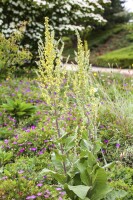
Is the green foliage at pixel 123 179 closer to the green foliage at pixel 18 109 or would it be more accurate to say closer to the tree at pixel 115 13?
the green foliage at pixel 18 109

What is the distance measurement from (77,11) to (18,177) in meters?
10.8

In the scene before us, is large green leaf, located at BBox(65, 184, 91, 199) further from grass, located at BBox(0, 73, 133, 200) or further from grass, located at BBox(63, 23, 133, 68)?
grass, located at BBox(63, 23, 133, 68)

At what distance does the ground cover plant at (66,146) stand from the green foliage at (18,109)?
3cm

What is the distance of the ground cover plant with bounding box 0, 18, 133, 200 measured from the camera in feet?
10.2

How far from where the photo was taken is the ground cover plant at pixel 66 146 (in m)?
3.09

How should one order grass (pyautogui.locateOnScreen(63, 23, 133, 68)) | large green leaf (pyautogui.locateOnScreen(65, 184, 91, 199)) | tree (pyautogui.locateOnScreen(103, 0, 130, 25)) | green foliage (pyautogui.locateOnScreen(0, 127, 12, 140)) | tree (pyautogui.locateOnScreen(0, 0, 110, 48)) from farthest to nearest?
tree (pyautogui.locateOnScreen(103, 0, 130, 25)) < grass (pyautogui.locateOnScreen(63, 23, 133, 68)) < tree (pyautogui.locateOnScreen(0, 0, 110, 48)) < green foliage (pyautogui.locateOnScreen(0, 127, 12, 140)) < large green leaf (pyautogui.locateOnScreen(65, 184, 91, 199))

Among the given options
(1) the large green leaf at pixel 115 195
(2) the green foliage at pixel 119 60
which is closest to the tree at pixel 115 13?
(2) the green foliage at pixel 119 60

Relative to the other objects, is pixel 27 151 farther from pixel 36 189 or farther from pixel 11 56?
pixel 11 56

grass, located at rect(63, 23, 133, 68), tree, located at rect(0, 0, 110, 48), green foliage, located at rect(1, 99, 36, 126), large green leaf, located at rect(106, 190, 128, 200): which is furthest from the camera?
grass, located at rect(63, 23, 133, 68)

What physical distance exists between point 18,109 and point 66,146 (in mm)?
3733

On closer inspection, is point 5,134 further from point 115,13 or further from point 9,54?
point 115,13

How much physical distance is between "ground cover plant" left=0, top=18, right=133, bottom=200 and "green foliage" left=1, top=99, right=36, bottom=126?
0.03 meters

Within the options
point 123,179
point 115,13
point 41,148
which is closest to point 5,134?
point 41,148

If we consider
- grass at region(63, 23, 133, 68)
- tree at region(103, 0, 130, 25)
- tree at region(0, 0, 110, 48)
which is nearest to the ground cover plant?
tree at region(0, 0, 110, 48)
